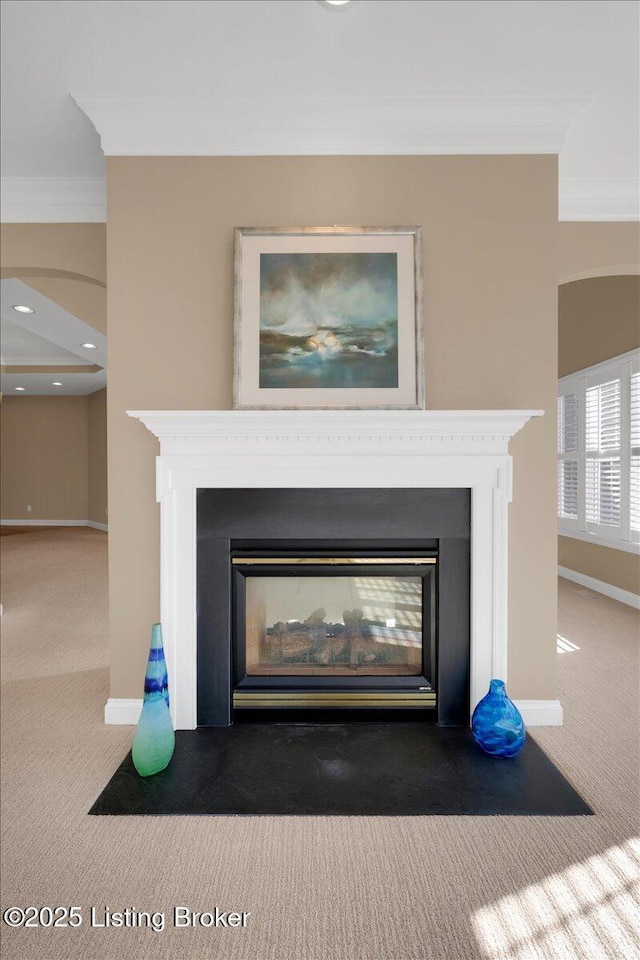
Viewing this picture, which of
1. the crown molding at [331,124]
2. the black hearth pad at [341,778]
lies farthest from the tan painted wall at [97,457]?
the black hearth pad at [341,778]

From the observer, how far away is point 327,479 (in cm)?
228

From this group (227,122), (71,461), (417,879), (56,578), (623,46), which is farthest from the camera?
(71,461)

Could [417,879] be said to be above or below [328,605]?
below

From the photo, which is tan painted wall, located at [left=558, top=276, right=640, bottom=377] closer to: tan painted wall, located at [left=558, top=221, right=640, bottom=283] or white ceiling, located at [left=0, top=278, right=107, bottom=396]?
tan painted wall, located at [left=558, top=221, right=640, bottom=283]

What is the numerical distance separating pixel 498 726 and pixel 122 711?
164 cm

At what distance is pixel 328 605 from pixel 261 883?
1.09 m

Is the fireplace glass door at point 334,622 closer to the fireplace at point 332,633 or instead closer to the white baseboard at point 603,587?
the fireplace at point 332,633

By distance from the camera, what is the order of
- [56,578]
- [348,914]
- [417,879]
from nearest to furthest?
[348,914] → [417,879] → [56,578]

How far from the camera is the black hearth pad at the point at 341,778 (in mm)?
1789

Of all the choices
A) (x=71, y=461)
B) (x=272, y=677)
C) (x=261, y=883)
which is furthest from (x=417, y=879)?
(x=71, y=461)

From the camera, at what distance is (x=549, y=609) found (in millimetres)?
2340

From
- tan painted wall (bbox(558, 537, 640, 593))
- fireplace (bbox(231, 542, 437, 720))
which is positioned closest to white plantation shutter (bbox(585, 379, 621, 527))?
tan painted wall (bbox(558, 537, 640, 593))

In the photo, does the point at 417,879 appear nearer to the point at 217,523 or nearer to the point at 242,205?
the point at 217,523

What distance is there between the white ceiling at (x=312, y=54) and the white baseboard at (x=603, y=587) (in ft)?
11.0
